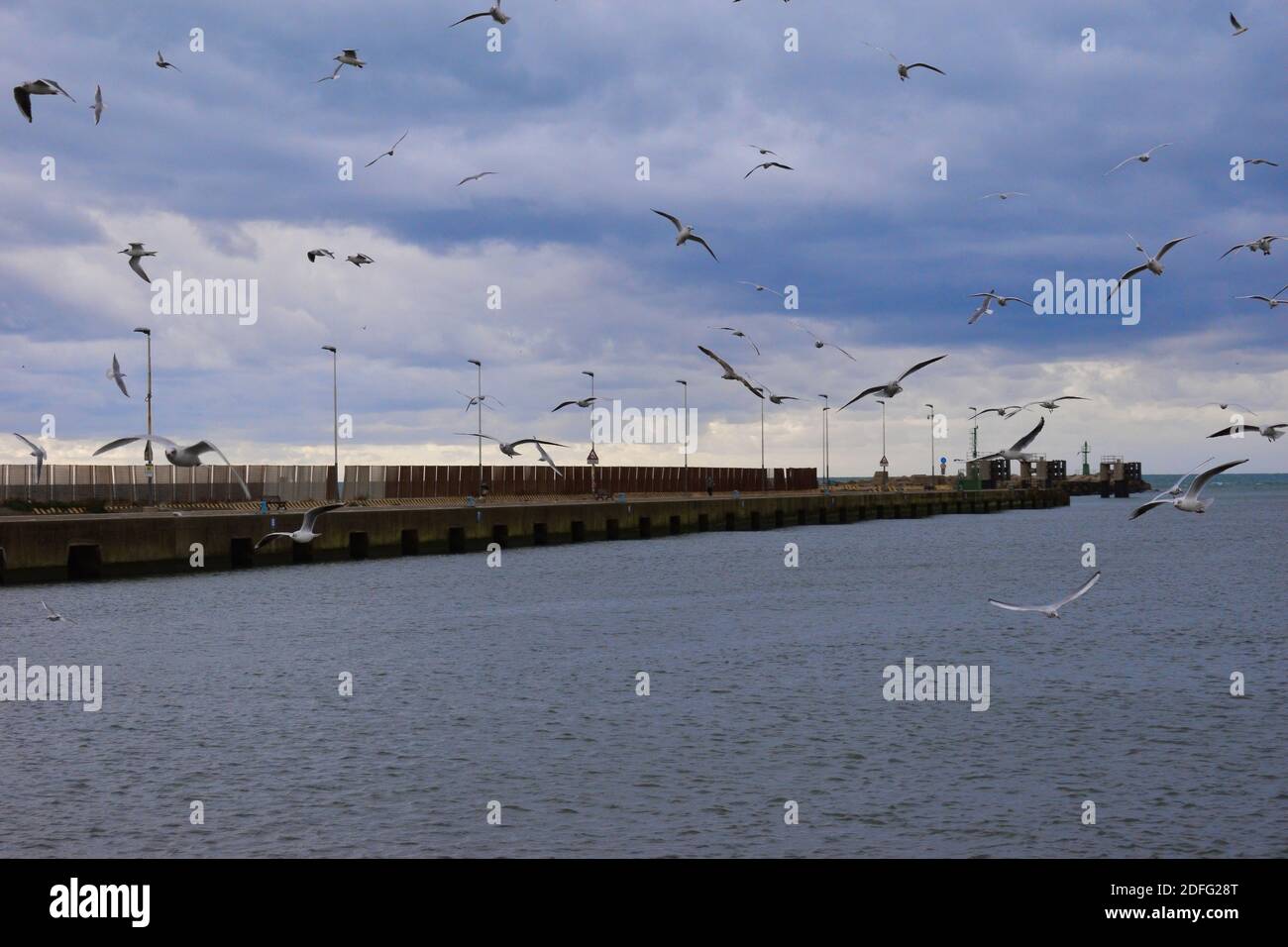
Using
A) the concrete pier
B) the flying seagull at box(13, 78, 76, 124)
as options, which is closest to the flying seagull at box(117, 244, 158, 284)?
the flying seagull at box(13, 78, 76, 124)

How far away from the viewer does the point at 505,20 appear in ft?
86.5

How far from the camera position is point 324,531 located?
205 ft

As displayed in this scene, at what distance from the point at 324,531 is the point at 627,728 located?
4168 centimetres

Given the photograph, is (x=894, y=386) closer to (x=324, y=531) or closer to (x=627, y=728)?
(x=627, y=728)

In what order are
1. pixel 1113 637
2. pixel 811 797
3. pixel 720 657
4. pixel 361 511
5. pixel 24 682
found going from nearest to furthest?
pixel 811 797
pixel 24 682
pixel 720 657
pixel 1113 637
pixel 361 511

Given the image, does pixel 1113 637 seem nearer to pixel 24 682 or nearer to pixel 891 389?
pixel 891 389

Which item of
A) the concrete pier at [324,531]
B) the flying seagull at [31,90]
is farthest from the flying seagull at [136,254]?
the concrete pier at [324,531]

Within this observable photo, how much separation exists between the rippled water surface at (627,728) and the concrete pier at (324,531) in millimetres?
1705

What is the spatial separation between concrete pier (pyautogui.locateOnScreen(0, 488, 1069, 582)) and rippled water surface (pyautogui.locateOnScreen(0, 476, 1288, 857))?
67.1 inches

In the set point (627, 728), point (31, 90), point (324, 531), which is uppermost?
point (31, 90)

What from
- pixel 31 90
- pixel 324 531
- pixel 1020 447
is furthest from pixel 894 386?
pixel 324 531

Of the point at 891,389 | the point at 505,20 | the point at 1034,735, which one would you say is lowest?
the point at 1034,735
